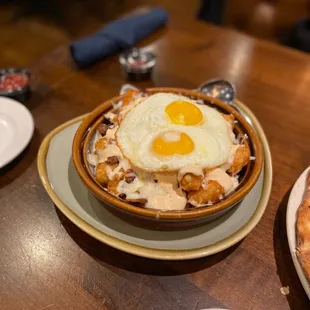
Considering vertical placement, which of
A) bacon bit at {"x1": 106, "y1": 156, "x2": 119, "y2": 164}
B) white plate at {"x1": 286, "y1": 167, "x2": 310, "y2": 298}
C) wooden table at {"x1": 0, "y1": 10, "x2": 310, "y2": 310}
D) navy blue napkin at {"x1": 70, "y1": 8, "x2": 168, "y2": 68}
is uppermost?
bacon bit at {"x1": 106, "y1": 156, "x2": 119, "y2": 164}

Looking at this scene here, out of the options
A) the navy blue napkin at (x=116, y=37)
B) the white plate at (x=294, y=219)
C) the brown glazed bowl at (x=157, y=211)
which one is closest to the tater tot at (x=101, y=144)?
the brown glazed bowl at (x=157, y=211)

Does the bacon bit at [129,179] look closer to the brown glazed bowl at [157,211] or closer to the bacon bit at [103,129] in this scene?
the brown glazed bowl at [157,211]

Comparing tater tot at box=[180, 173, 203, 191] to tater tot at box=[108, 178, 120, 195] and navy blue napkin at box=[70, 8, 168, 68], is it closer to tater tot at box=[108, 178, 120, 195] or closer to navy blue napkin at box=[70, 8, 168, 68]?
tater tot at box=[108, 178, 120, 195]

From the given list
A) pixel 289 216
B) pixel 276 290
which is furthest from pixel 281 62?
pixel 276 290

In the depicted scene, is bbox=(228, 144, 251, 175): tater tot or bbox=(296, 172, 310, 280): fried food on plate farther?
bbox=(228, 144, 251, 175): tater tot

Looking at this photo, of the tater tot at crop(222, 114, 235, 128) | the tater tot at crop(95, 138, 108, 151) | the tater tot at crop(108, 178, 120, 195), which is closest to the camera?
the tater tot at crop(108, 178, 120, 195)

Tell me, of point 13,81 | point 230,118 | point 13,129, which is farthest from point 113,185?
point 13,81

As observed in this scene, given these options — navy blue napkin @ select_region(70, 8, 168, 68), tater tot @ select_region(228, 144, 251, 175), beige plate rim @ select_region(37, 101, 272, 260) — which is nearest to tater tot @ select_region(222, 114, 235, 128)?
tater tot @ select_region(228, 144, 251, 175)
